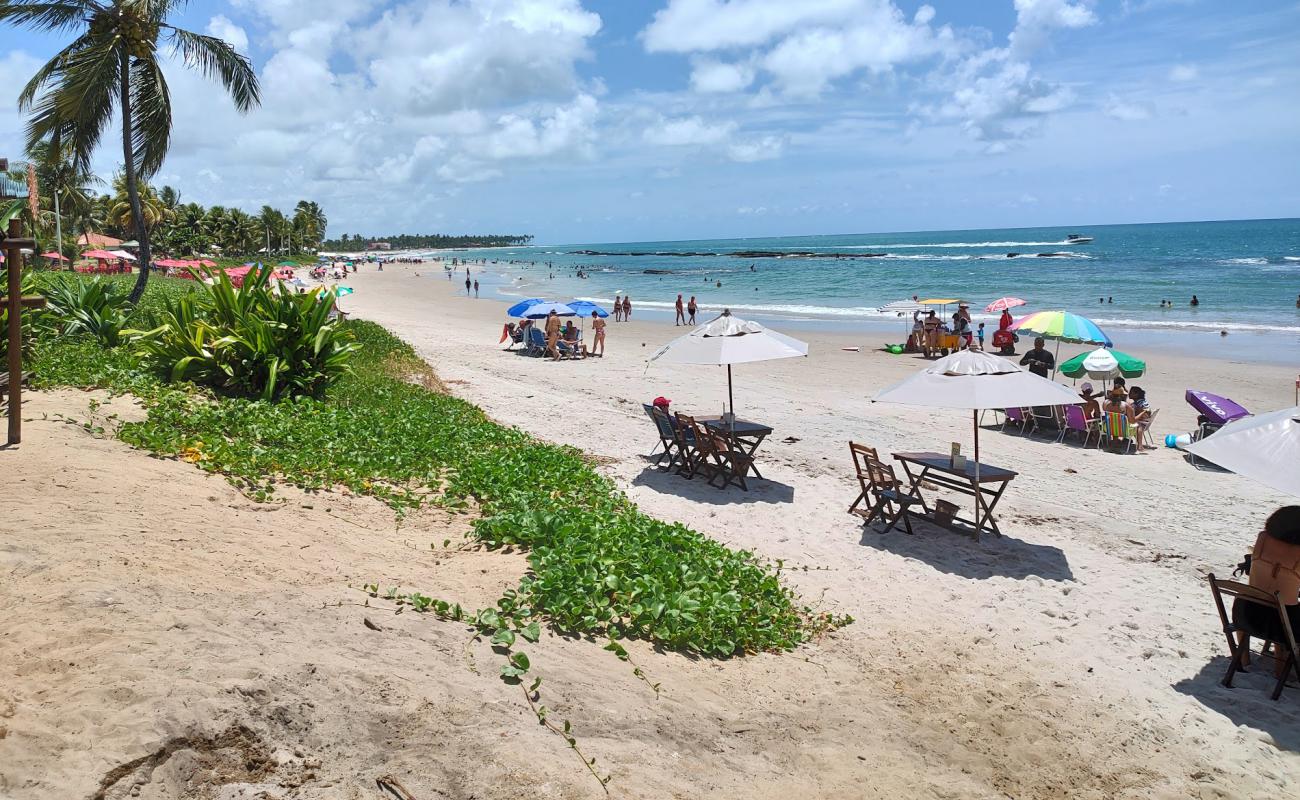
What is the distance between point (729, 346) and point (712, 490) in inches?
62.1

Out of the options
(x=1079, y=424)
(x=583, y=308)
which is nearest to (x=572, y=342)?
(x=583, y=308)

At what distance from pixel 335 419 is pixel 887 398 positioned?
517 cm

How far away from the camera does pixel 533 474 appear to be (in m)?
7.36

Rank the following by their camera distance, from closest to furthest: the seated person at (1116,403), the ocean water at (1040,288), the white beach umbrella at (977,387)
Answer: the white beach umbrella at (977,387) < the seated person at (1116,403) < the ocean water at (1040,288)

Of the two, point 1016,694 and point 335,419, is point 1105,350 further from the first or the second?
point 335,419

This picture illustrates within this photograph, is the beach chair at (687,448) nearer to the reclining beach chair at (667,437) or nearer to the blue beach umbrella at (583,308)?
the reclining beach chair at (667,437)

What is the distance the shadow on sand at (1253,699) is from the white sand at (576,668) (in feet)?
0.07

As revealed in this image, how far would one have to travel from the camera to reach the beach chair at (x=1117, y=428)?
11203mm

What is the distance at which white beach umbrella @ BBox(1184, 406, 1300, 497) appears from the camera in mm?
4949

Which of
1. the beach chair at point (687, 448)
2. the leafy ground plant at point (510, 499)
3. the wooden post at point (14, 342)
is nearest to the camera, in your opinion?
the leafy ground plant at point (510, 499)

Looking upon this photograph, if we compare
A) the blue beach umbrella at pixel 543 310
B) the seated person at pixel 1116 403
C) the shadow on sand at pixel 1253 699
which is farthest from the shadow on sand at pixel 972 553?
the blue beach umbrella at pixel 543 310

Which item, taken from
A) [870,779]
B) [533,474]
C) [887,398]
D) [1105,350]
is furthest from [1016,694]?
[1105,350]

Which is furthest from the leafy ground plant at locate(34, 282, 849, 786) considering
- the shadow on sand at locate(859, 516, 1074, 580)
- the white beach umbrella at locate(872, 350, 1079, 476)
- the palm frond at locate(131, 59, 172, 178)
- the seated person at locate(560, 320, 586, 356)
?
the seated person at locate(560, 320, 586, 356)

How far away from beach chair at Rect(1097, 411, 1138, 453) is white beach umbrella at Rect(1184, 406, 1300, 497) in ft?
20.2
